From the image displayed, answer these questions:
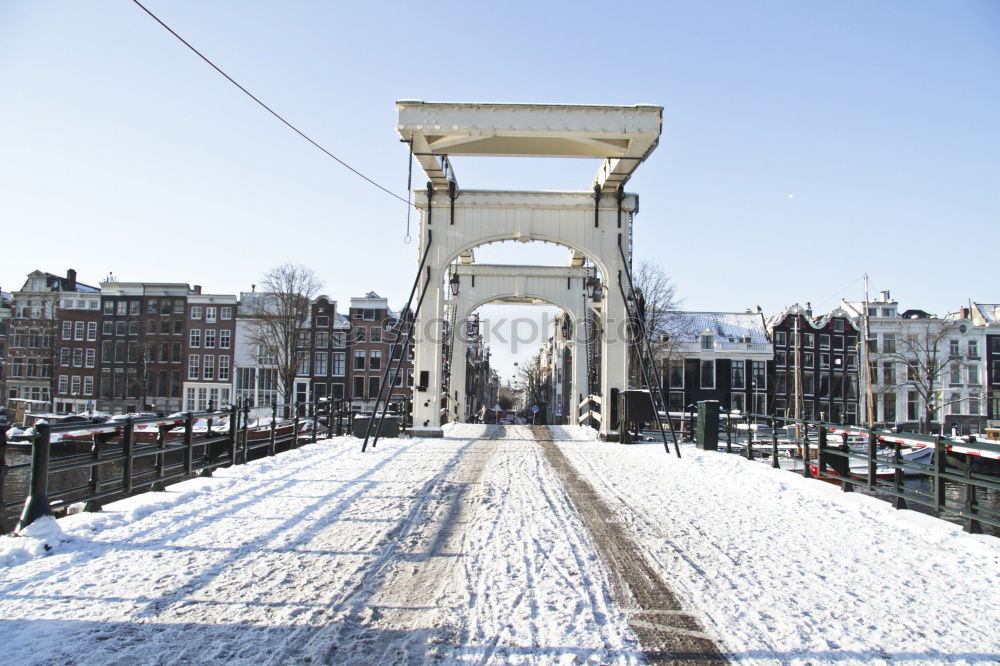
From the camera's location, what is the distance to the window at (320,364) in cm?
4688

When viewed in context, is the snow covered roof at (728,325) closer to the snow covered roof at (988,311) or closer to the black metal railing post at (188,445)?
the snow covered roof at (988,311)

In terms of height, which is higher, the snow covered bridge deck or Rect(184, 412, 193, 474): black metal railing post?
Rect(184, 412, 193, 474): black metal railing post

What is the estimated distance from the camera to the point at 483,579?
4.25m

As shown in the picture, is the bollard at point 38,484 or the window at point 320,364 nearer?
the bollard at point 38,484

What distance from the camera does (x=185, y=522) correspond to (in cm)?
572

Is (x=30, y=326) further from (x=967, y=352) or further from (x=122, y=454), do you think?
(x=967, y=352)

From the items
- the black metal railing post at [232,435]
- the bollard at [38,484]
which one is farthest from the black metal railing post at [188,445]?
the bollard at [38,484]

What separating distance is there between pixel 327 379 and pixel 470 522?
42935 millimetres

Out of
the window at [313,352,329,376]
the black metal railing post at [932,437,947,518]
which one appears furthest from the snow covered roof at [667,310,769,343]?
the black metal railing post at [932,437,947,518]

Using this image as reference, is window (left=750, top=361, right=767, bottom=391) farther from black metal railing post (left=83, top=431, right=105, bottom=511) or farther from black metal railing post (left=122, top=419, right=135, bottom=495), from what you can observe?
black metal railing post (left=83, top=431, right=105, bottom=511)

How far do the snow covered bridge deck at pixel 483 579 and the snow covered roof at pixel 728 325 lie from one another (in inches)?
1550

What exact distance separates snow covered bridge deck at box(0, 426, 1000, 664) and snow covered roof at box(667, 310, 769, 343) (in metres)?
39.4

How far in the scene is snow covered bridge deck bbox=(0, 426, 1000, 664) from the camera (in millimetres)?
3264

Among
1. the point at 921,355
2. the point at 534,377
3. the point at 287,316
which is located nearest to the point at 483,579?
the point at 287,316
